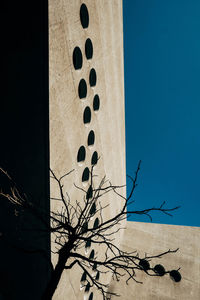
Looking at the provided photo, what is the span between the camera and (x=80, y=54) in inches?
327

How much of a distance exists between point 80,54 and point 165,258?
15.7 m

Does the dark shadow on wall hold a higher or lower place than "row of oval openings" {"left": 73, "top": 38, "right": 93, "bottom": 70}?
lower

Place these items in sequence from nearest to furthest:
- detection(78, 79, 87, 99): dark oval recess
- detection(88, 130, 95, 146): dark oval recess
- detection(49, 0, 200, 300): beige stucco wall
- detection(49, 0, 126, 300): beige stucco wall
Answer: detection(49, 0, 126, 300): beige stucco wall
detection(49, 0, 200, 300): beige stucco wall
detection(78, 79, 87, 99): dark oval recess
detection(88, 130, 95, 146): dark oval recess

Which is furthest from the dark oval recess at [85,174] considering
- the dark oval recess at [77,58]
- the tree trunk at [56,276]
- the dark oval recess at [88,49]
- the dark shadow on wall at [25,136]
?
the tree trunk at [56,276]

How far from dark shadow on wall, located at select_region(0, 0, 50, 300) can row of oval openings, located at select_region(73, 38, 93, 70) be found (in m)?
2.01

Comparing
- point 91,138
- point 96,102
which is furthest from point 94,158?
point 96,102

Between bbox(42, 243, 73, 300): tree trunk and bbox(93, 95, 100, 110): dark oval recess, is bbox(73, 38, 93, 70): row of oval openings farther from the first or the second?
bbox(42, 243, 73, 300): tree trunk

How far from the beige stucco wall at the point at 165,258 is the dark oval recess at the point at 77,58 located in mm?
15032

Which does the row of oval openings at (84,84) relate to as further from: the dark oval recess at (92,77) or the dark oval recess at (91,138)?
the dark oval recess at (91,138)

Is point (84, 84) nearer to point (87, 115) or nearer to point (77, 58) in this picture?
point (77, 58)

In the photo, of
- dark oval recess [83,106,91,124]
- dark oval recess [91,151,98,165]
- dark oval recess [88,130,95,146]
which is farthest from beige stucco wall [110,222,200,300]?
dark oval recess [83,106,91,124]

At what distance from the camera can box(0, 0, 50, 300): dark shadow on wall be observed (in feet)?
20.4

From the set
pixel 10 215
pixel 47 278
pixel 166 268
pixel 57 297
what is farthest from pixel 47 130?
pixel 166 268

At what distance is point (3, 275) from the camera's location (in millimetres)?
7184
